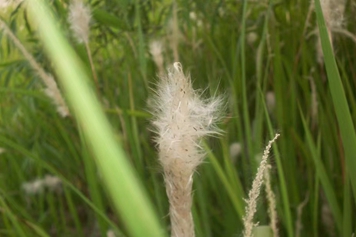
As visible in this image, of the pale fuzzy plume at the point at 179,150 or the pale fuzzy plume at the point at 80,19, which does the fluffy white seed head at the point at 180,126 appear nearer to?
the pale fuzzy plume at the point at 179,150

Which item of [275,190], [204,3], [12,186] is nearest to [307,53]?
[204,3]

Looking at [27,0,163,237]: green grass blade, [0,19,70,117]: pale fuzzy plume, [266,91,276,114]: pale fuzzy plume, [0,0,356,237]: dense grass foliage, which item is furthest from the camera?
[266,91,276,114]: pale fuzzy plume

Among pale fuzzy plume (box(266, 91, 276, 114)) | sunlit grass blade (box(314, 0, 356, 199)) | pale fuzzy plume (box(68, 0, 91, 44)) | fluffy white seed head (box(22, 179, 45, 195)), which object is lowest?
fluffy white seed head (box(22, 179, 45, 195))

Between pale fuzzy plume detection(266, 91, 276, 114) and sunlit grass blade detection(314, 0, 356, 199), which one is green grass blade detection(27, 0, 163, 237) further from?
pale fuzzy plume detection(266, 91, 276, 114)

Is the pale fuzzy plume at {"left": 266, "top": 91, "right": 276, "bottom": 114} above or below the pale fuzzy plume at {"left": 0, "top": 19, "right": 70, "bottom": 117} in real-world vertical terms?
below

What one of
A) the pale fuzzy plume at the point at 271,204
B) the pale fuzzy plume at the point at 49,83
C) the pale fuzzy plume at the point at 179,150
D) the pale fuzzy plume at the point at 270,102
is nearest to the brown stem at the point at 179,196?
the pale fuzzy plume at the point at 179,150

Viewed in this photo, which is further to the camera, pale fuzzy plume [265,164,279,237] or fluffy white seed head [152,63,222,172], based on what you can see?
pale fuzzy plume [265,164,279,237]

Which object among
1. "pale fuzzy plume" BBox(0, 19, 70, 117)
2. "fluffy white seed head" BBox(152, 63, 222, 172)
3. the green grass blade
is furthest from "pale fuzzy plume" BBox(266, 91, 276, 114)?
the green grass blade

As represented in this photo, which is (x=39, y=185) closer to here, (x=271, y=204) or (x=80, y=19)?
(x=80, y=19)

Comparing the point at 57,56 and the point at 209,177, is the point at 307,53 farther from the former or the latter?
the point at 57,56
